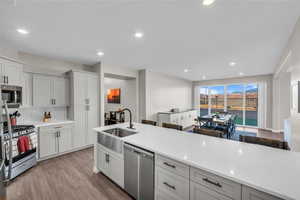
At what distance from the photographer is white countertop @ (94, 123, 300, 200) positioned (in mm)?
917

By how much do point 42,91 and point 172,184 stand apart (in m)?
3.91

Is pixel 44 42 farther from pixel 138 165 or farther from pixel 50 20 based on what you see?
pixel 138 165

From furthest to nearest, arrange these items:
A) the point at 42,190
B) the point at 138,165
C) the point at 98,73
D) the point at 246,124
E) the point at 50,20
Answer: the point at 246,124 < the point at 98,73 < the point at 42,190 < the point at 50,20 < the point at 138,165

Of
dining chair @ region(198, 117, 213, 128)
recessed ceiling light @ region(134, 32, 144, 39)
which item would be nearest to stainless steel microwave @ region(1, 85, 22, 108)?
recessed ceiling light @ region(134, 32, 144, 39)

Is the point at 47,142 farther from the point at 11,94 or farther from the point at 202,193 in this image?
the point at 202,193

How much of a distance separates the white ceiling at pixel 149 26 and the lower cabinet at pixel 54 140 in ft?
6.49

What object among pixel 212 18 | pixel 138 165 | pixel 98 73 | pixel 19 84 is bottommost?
pixel 138 165

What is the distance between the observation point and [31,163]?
2734mm

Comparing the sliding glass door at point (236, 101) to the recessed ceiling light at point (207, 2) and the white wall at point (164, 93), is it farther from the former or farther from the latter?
the recessed ceiling light at point (207, 2)

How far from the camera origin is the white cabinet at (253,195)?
0.90 metres

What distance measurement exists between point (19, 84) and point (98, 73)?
188 cm

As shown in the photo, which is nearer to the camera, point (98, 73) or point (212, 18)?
point (212, 18)

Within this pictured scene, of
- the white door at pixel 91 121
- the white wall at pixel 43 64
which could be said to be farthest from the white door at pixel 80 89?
the white wall at pixel 43 64

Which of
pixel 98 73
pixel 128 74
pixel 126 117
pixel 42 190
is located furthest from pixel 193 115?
pixel 42 190
